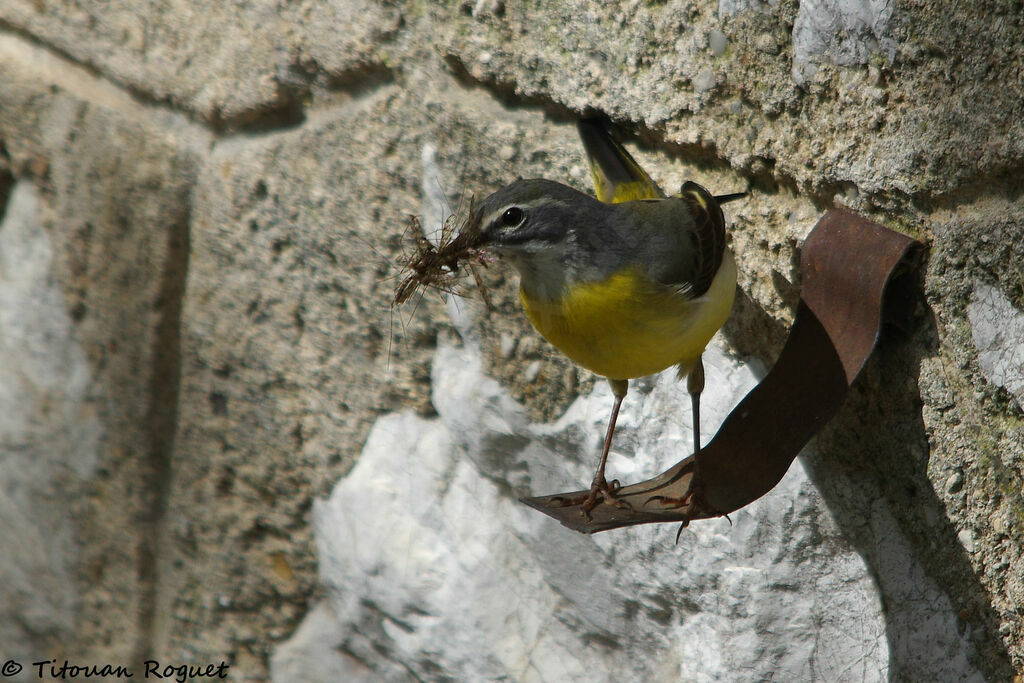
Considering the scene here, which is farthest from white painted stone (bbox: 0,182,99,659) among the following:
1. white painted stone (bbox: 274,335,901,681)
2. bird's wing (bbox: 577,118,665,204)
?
bird's wing (bbox: 577,118,665,204)

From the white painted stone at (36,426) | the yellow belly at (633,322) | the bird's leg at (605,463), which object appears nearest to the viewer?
the yellow belly at (633,322)

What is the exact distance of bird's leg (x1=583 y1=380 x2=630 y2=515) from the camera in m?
1.93

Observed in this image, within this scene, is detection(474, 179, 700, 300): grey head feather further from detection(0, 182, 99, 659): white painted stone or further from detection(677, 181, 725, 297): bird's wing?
detection(0, 182, 99, 659): white painted stone

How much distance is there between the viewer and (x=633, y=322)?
185 centimetres

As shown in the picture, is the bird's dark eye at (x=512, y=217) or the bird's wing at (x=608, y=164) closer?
the bird's dark eye at (x=512, y=217)

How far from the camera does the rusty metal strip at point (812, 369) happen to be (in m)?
1.59

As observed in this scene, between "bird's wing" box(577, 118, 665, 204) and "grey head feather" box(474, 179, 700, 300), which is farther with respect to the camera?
"bird's wing" box(577, 118, 665, 204)

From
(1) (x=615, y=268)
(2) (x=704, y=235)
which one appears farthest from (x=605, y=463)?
(2) (x=704, y=235)

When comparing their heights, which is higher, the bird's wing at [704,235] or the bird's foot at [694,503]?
the bird's wing at [704,235]

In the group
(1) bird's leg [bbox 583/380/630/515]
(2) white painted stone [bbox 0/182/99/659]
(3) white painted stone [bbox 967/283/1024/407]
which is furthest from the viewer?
(2) white painted stone [bbox 0/182/99/659]

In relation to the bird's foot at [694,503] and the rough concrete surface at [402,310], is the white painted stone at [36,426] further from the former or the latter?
the bird's foot at [694,503]

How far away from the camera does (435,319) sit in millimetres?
2352

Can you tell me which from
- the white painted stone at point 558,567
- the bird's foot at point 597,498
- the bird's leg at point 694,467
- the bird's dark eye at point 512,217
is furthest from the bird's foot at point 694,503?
the bird's dark eye at point 512,217

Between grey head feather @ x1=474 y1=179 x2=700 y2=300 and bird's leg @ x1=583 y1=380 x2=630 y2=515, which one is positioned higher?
grey head feather @ x1=474 y1=179 x2=700 y2=300
